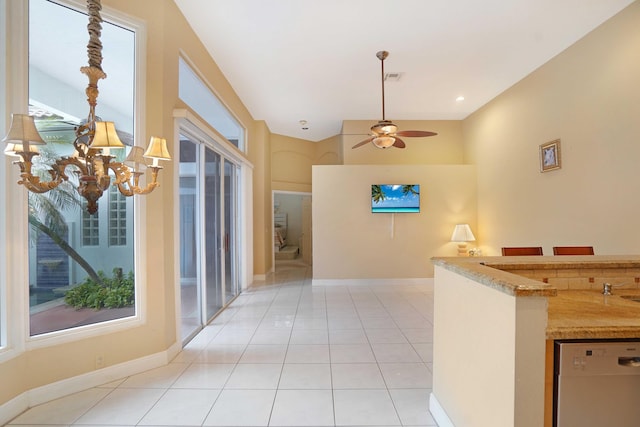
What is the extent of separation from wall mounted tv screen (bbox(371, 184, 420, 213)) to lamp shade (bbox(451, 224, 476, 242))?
874 millimetres

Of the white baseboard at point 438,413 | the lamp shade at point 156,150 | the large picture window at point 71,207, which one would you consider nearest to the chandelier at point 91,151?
the lamp shade at point 156,150

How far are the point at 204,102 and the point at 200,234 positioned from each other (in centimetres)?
181

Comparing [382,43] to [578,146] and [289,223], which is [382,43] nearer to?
[578,146]

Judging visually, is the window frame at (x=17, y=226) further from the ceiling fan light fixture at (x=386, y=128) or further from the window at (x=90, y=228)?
the ceiling fan light fixture at (x=386, y=128)

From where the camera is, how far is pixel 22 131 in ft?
4.58

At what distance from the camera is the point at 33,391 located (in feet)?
6.91

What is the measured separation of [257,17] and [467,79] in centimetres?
331

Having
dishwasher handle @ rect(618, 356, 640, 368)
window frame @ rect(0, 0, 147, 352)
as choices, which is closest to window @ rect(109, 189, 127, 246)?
window frame @ rect(0, 0, 147, 352)

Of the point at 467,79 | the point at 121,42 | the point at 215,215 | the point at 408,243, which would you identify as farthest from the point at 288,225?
the point at 121,42

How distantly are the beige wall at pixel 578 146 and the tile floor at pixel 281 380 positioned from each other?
7.22 ft

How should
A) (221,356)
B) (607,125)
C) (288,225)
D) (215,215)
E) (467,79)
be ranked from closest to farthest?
(221,356)
(607,125)
(215,215)
(467,79)
(288,225)

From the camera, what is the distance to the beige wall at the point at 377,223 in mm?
5996

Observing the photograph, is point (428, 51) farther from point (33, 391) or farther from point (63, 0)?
point (33, 391)

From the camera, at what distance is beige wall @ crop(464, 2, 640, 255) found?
2973 millimetres
